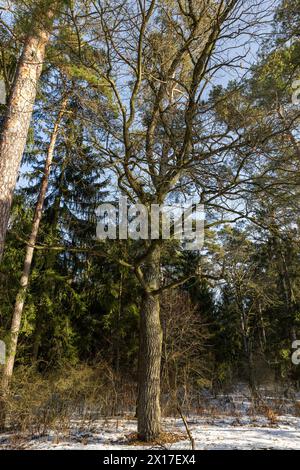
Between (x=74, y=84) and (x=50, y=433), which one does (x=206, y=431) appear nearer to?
(x=50, y=433)

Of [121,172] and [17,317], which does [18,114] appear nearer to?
[121,172]

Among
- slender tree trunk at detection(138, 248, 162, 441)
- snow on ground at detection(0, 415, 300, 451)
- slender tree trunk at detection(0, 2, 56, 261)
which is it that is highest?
slender tree trunk at detection(0, 2, 56, 261)

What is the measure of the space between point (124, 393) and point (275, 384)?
812 centimetres

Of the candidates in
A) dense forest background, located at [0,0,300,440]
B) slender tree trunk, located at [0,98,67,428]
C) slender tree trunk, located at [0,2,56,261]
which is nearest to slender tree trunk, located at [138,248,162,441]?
dense forest background, located at [0,0,300,440]

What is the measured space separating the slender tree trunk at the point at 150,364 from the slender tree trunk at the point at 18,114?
2.82m

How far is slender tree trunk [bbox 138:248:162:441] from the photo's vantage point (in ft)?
19.6

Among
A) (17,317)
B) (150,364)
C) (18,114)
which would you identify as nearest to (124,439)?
(150,364)

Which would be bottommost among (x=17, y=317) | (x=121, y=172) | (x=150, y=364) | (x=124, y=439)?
(x=124, y=439)

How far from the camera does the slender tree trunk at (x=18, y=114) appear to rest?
193 inches

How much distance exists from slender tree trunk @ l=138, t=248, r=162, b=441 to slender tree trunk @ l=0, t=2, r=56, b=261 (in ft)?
9.25

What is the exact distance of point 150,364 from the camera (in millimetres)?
6227

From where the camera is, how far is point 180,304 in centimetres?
1411

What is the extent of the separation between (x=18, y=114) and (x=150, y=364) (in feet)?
14.6

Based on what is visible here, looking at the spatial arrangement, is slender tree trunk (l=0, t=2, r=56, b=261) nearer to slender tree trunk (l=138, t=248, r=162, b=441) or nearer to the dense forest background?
the dense forest background
